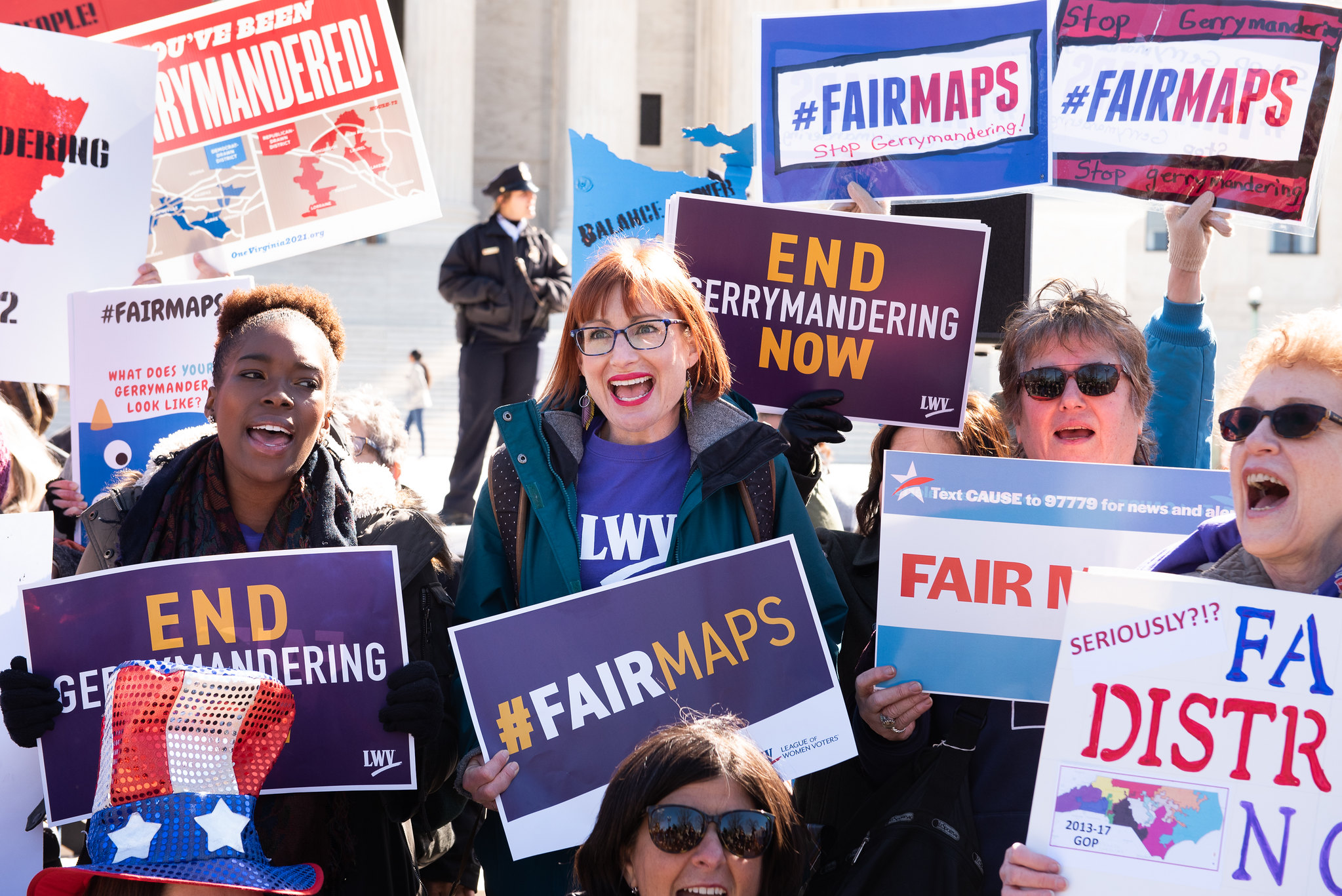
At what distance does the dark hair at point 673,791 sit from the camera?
243 cm

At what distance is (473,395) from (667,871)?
7611 millimetres

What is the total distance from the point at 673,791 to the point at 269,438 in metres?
1.24

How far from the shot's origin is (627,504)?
3.11m

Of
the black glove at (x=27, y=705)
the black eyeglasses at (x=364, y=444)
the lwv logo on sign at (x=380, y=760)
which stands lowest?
the lwv logo on sign at (x=380, y=760)

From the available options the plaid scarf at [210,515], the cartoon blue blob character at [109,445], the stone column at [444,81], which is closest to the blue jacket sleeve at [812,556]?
the plaid scarf at [210,515]

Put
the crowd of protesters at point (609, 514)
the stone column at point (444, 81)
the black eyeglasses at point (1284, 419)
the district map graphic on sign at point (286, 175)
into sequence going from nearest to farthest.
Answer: the black eyeglasses at point (1284, 419), the crowd of protesters at point (609, 514), the district map graphic on sign at point (286, 175), the stone column at point (444, 81)

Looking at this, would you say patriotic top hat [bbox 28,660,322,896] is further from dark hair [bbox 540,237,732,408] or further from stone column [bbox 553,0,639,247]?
stone column [bbox 553,0,639,247]

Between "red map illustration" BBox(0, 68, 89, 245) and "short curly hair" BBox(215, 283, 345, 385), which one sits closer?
"short curly hair" BBox(215, 283, 345, 385)

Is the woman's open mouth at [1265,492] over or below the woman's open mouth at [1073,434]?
below

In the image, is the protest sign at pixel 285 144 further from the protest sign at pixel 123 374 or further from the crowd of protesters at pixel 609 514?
the crowd of protesters at pixel 609 514

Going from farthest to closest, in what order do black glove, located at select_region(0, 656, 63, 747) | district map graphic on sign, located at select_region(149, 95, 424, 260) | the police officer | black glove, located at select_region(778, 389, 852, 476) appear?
the police officer, district map graphic on sign, located at select_region(149, 95, 424, 260), black glove, located at select_region(778, 389, 852, 476), black glove, located at select_region(0, 656, 63, 747)

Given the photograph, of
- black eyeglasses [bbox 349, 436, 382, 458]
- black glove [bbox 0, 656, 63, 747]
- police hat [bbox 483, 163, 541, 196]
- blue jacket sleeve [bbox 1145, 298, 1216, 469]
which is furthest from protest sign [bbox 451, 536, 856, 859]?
police hat [bbox 483, 163, 541, 196]

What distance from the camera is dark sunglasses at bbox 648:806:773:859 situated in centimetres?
237

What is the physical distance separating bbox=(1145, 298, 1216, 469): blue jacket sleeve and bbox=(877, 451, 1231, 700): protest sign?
3.19 feet
